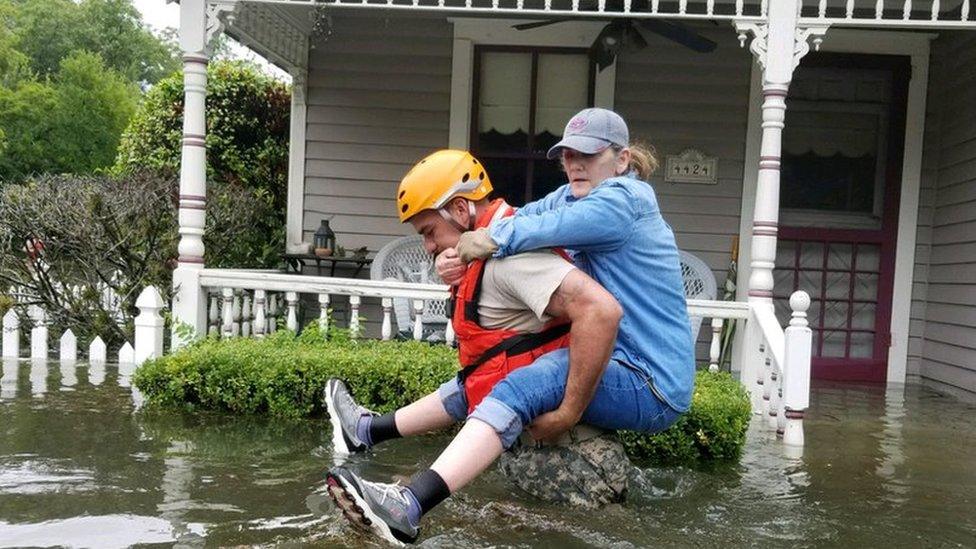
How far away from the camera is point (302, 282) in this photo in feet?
20.3

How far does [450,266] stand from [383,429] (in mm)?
869

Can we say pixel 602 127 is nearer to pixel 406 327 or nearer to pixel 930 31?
pixel 406 327

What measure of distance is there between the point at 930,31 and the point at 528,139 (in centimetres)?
381

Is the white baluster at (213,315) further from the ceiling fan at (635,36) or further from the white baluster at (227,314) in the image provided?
the ceiling fan at (635,36)

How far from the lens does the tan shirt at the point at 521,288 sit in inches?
111

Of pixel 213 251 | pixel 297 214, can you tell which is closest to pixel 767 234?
pixel 297 214

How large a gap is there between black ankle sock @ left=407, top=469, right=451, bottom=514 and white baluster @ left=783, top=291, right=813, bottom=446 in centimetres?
310

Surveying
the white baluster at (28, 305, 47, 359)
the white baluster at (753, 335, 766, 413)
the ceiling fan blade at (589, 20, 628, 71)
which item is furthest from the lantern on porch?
the white baluster at (753, 335, 766, 413)

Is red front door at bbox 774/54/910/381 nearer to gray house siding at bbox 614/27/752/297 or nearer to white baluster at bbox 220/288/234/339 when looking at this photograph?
gray house siding at bbox 614/27/752/297

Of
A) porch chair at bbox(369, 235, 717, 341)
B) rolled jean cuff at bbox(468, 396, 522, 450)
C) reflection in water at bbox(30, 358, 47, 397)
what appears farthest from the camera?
porch chair at bbox(369, 235, 717, 341)

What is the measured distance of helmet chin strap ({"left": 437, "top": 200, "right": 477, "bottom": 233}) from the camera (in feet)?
10.2

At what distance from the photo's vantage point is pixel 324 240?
26.9ft

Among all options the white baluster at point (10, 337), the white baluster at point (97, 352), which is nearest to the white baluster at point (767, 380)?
the white baluster at point (97, 352)

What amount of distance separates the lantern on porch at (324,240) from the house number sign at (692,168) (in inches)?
128
